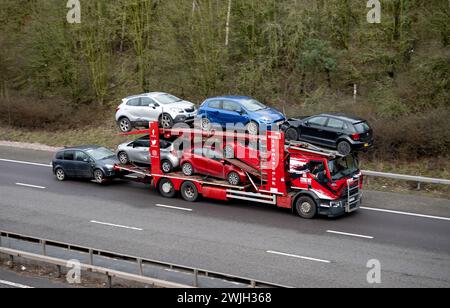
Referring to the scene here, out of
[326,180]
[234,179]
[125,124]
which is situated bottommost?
[234,179]

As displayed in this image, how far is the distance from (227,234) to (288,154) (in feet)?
10.8

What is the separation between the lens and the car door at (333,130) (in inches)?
890

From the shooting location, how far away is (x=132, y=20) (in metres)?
36.3

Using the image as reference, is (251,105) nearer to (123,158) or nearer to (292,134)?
(292,134)

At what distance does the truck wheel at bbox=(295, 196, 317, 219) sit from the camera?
63.8ft

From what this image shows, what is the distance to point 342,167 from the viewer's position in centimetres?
1969

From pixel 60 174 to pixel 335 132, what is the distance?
10730 mm

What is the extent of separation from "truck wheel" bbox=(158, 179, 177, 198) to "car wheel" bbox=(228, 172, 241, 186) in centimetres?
233

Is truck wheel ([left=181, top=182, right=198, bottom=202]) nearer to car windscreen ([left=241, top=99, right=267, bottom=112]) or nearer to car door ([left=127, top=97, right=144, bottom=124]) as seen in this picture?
car windscreen ([left=241, top=99, right=267, bottom=112])

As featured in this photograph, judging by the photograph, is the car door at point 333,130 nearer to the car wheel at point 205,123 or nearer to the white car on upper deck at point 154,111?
the car wheel at point 205,123

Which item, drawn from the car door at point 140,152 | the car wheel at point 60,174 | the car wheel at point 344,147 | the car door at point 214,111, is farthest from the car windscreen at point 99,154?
the car wheel at point 344,147

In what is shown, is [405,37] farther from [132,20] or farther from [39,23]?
[39,23]

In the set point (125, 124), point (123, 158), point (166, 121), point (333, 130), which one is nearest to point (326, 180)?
point (333, 130)

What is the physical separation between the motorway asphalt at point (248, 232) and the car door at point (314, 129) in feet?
9.33
